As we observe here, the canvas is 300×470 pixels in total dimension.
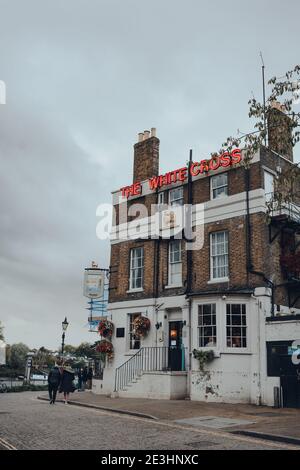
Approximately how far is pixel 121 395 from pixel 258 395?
6.55m

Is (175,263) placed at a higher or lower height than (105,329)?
higher

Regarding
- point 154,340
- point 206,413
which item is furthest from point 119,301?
point 206,413

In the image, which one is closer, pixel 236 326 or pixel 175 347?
pixel 236 326

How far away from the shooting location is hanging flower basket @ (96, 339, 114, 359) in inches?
942

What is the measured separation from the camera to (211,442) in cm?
1040

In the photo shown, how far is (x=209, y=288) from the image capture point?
68.8ft

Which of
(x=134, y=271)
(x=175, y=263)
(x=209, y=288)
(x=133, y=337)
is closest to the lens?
(x=209, y=288)

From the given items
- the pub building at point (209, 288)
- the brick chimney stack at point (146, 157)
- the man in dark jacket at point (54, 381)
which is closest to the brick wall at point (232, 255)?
the pub building at point (209, 288)

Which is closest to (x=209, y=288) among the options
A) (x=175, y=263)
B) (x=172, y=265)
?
(x=175, y=263)

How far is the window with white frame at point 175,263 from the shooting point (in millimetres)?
22750

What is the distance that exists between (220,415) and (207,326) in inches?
201

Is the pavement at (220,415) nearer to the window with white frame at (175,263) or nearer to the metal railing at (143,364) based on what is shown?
the metal railing at (143,364)

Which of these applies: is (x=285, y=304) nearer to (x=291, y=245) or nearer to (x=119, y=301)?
(x=291, y=245)

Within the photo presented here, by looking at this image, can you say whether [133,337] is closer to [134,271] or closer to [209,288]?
[134,271]
